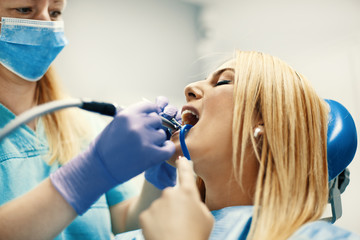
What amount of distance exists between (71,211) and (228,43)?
6.75 ft

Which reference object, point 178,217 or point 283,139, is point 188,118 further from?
point 178,217

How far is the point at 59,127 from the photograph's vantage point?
1.51 m

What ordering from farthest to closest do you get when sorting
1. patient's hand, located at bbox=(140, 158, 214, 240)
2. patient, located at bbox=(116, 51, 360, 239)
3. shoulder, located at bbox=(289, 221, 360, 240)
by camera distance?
patient, located at bbox=(116, 51, 360, 239)
shoulder, located at bbox=(289, 221, 360, 240)
patient's hand, located at bbox=(140, 158, 214, 240)

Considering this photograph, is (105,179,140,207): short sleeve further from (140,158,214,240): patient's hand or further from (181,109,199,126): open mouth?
(140,158,214,240): patient's hand

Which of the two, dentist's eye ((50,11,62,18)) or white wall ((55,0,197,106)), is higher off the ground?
dentist's eye ((50,11,62,18))

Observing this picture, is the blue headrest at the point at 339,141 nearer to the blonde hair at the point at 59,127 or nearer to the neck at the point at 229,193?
the neck at the point at 229,193

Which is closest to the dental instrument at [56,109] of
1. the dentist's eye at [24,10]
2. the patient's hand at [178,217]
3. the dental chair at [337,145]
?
the patient's hand at [178,217]

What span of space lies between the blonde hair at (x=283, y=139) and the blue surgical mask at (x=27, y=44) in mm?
794

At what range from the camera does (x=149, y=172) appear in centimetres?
143

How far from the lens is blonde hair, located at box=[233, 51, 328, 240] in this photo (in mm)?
1111

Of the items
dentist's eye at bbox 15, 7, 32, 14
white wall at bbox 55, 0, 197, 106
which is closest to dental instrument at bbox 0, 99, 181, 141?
dentist's eye at bbox 15, 7, 32, 14

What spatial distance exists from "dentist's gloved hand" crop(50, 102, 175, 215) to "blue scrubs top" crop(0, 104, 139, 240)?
340 millimetres

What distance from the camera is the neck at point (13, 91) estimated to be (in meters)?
1.37

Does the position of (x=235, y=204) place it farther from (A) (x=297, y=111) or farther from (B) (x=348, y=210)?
(B) (x=348, y=210)
